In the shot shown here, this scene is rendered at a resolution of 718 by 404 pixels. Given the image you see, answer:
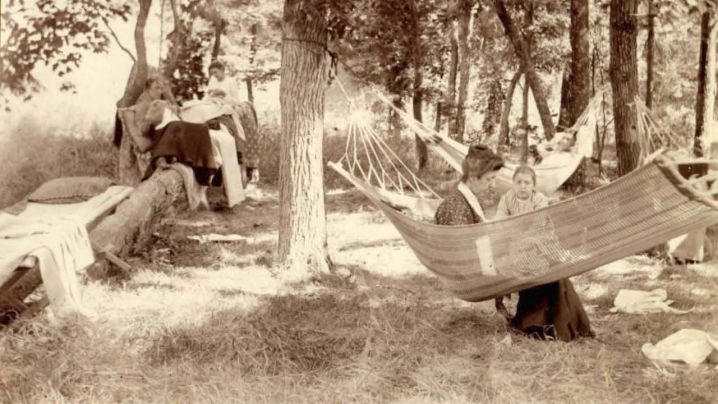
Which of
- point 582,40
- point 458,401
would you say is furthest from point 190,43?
point 458,401

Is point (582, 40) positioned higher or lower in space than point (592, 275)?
higher

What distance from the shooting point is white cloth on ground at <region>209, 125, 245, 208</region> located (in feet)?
19.6

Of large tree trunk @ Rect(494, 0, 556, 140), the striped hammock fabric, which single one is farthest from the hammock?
large tree trunk @ Rect(494, 0, 556, 140)

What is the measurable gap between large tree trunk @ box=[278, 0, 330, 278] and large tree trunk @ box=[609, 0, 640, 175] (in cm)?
206

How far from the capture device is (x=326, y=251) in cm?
456

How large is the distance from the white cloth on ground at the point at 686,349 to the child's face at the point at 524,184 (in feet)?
2.71

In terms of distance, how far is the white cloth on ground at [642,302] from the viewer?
376cm

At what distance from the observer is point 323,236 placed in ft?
14.8

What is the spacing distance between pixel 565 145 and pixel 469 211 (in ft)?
11.1

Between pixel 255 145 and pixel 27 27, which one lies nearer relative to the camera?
pixel 27 27

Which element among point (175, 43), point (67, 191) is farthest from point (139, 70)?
point (67, 191)

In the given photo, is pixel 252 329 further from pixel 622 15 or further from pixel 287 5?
pixel 622 15

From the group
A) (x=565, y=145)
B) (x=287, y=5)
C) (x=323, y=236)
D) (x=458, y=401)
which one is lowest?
(x=458, y=401)

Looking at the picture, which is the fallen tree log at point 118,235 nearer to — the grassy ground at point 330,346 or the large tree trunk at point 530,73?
the grassy ground at point 330,346
